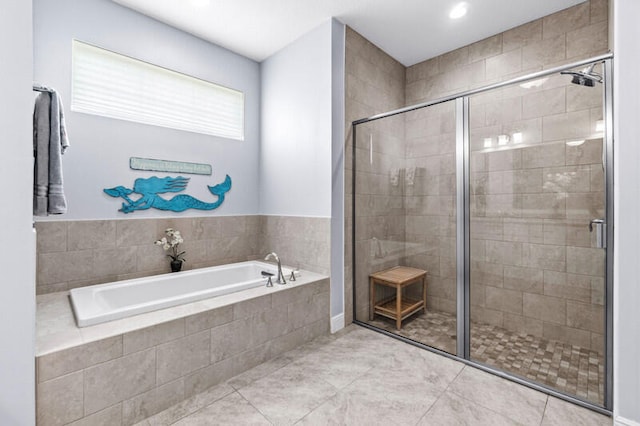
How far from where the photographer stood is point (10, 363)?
1.30 metres

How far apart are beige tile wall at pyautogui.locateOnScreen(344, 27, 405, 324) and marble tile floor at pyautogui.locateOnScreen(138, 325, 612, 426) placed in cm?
82

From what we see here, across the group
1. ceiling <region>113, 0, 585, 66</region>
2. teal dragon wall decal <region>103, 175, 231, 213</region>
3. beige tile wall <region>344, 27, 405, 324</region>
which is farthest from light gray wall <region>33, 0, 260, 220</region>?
beige tile wall <region>344, 27, 405, 324</region>

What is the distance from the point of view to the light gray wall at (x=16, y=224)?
51.6 inches

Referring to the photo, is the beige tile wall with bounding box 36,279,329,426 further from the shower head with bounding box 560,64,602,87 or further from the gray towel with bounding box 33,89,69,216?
the shower head with bounding box 560,64,602,87

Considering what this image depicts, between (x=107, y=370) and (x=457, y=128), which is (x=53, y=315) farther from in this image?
(x=457, y=128)

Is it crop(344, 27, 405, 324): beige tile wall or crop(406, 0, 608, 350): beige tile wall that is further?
crop(344, 27, 405, 324): beige tile wall

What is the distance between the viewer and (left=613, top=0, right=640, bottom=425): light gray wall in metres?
1.49

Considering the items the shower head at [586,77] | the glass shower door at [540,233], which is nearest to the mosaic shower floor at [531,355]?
the glass shower door at [540,233]

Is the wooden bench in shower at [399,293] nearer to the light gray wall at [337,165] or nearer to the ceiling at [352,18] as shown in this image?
the light gray wall at [337,165]

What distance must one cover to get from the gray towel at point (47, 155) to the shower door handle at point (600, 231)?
3101 mm

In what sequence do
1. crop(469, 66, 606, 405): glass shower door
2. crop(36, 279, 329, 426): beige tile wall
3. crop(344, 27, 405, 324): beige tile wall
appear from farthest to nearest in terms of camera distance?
crop(344, 27, 405, 324): beige tile wall, crop(469, 66, 606, 405): glass shower door, crop(36, 279, 329, 426): beige tile wall

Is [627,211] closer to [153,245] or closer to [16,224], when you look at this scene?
[16,224]

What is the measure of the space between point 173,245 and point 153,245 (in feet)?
0.54

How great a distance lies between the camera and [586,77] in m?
1.77
